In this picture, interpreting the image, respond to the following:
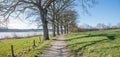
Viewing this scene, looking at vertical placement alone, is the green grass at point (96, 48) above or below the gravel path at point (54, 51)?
above

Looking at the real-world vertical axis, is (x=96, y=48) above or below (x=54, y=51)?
above

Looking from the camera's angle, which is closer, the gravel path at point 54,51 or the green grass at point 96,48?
the green grass at point 96,48

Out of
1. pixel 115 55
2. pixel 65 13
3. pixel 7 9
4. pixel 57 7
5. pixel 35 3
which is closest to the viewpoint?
pixel 115 55

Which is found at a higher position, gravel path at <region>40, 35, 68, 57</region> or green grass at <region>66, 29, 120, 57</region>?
green grass at <region>66, 29, 120, 57</region>

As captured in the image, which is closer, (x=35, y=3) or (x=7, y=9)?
(x=7, y=9)

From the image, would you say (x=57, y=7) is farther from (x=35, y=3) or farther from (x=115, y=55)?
(x=115, y=55)

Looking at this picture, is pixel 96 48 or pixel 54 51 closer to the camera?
pixel 96 48

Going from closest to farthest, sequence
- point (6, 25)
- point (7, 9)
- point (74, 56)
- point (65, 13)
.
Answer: point (74, 56), point (6, 25), point (7, 9), point (65, 13)

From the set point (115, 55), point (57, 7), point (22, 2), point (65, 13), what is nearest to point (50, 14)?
point (57, 7)

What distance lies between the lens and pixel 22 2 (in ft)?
108

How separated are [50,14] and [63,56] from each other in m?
35.6

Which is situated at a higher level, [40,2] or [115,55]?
[40,2]

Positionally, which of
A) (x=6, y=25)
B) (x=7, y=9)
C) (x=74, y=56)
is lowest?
(x=74, y=56)

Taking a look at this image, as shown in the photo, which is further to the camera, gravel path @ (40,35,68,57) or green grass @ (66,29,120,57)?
gravel path @ (40,35,68,57)
